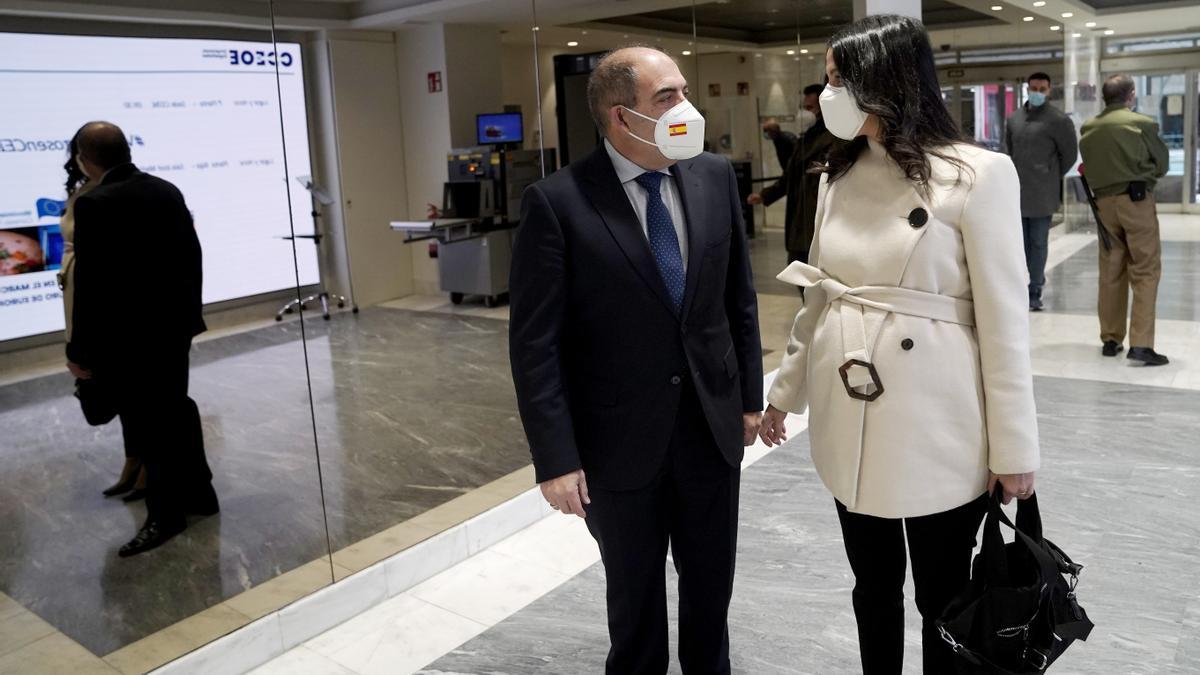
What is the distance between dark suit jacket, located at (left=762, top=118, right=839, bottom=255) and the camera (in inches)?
216

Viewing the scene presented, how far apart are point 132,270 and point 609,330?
4.48ft

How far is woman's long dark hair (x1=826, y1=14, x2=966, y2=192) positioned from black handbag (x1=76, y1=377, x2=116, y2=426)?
6.45ft

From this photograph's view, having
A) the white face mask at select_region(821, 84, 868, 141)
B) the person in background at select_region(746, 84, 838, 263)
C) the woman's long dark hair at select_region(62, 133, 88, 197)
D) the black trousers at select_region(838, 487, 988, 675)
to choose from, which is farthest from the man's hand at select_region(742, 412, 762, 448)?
the person in background at select_region(746, 84, 838, 263)

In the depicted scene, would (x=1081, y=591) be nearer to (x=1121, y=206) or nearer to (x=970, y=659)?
(x=970, y=659)

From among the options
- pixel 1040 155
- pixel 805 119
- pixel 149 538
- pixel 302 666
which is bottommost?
pixel 302 666

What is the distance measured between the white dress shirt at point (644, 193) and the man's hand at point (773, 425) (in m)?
0.38

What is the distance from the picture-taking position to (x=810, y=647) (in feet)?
8.77

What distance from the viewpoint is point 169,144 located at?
8.36 feet

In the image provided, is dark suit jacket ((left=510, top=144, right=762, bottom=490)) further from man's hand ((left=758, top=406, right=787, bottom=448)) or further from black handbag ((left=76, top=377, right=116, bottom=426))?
black handbag ((left=76, top=377, right=116, bottom=426))

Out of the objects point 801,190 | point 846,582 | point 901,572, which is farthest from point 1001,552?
point 801,190

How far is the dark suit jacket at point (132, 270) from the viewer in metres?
2.39

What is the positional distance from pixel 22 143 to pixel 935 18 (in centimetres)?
812

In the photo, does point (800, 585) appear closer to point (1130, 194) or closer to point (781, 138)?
point (781, 138)

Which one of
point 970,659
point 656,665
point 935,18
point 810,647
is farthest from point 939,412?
point 935,18
